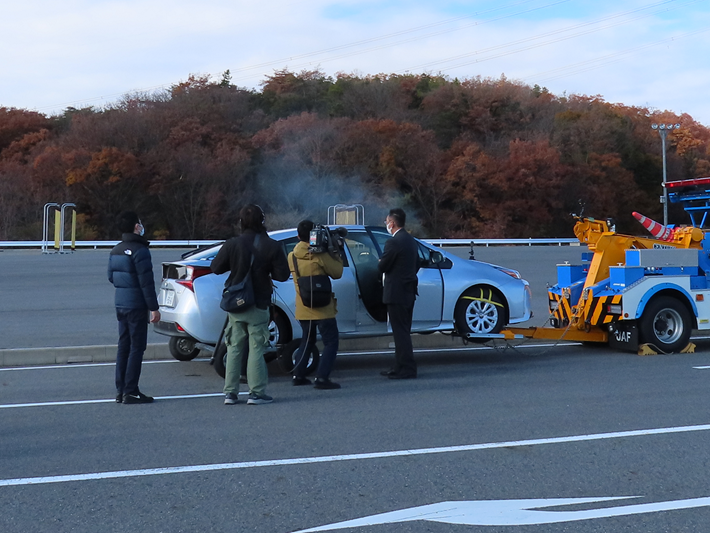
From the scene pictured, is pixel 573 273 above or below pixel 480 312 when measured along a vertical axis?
above

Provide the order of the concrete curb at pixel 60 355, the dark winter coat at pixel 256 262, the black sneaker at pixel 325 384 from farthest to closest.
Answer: the concrete curb at pixel 60 355, the black sneaker at pixel 325 384, the dark winter coat at pixel 256 262

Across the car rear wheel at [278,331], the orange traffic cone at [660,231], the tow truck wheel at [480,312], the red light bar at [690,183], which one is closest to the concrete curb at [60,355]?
the car rear wheel at [278,331]

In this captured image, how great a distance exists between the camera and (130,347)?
327 inches

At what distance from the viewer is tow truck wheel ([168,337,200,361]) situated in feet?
35.5

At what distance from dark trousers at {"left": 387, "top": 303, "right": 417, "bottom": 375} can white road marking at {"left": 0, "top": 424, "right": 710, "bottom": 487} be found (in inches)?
123

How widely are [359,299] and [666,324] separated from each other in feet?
14.7

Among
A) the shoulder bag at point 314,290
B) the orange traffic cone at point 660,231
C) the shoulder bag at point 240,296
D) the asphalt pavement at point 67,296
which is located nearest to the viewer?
the shoulder bag at point 240,296

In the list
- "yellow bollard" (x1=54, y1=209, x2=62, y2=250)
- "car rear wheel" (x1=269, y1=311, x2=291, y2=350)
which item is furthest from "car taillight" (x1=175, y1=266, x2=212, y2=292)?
"yellow bollard" (x1=54, y1=209, x2=62, y2=250)

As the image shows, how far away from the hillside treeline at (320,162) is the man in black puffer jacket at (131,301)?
38784 millimetres

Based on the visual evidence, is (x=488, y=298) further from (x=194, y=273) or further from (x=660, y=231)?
(x=194, y=273)

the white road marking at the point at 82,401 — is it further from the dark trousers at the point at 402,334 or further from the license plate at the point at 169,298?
the dark trousers at the point at 402,334

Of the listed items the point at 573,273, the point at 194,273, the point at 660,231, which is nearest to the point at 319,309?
the point at 194,273

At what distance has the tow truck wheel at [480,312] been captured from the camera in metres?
10.8

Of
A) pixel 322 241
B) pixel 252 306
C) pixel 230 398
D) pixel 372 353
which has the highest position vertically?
pixel 322 241
